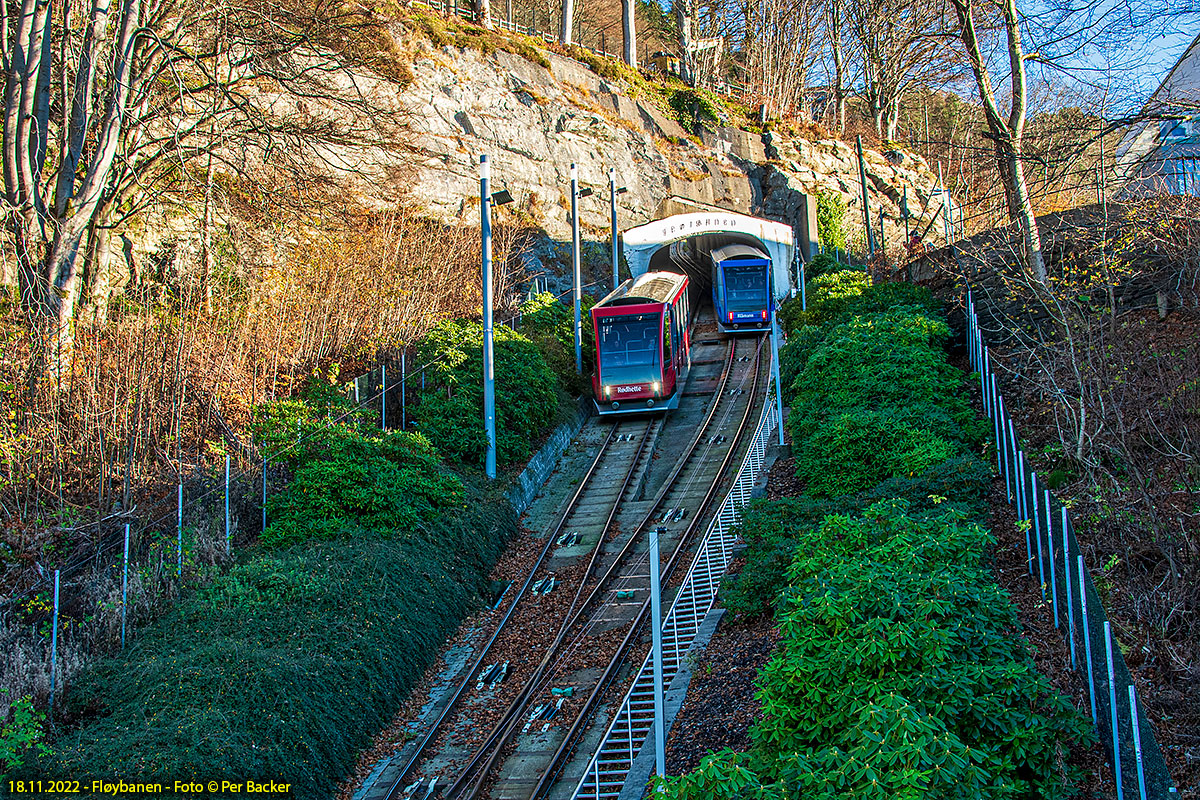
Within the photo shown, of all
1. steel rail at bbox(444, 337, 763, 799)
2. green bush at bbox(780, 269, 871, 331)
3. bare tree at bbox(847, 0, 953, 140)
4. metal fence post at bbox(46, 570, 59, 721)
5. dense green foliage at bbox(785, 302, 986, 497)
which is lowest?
steel rail at bbox(444, 337, 763, 799)

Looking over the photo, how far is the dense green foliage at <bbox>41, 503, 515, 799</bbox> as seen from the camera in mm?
9727

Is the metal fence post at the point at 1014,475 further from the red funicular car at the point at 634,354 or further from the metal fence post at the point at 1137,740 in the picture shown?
the red funicular car at the point at 634,354

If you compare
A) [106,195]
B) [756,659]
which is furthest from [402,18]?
[756,659]

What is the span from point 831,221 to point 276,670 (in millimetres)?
37431

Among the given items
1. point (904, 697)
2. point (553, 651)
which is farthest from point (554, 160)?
point (904, 697)

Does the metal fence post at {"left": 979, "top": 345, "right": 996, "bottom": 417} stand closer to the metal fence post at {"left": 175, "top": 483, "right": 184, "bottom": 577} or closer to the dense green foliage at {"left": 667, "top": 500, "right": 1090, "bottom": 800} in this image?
the dense green foliage at {"left": 667, "top": 500, "right": 1090, "bottom": 800}

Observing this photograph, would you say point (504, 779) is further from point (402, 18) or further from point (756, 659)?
point (402, 18)

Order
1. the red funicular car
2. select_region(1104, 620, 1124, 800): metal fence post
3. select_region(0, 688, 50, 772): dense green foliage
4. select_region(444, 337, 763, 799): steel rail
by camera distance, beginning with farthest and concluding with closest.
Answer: the red funicular car < select_region(444, 337, 763, 799): steel rail < select_region(0, 688, 50, 772): dense green foliage < select_region(1104, 620, 1124, 800): metal fence post

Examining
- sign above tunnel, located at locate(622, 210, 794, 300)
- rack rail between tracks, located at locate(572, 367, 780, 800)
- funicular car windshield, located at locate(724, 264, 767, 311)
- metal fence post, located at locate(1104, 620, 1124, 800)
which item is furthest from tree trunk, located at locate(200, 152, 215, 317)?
sign above tunnel, located at locate(622, 210, 794, 300)

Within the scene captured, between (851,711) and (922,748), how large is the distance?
3.36 feet

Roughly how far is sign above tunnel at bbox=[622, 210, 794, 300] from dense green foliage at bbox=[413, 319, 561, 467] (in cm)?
1294

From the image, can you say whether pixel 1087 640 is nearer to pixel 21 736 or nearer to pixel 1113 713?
pixel 1113 713

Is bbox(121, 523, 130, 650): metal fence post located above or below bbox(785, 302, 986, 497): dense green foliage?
below

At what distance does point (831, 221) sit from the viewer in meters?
43.4
